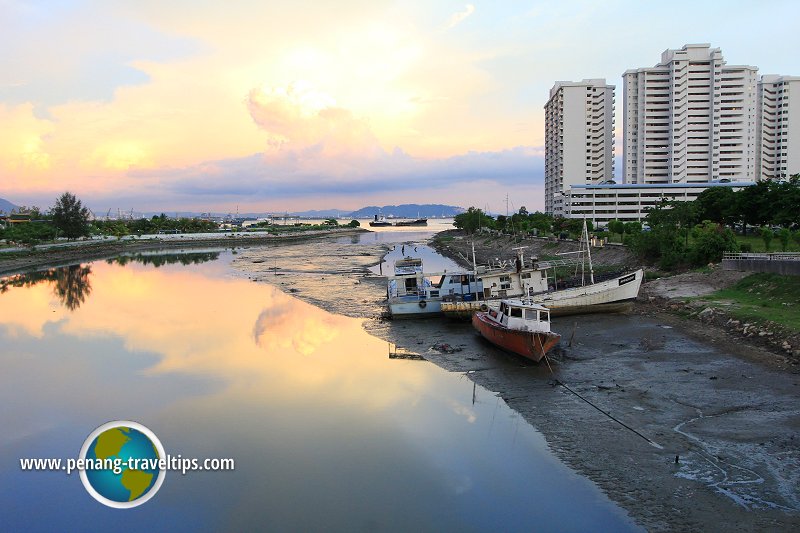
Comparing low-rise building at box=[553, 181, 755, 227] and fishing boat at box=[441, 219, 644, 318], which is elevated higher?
low-rise building at box=[553, 181, 755, 227]

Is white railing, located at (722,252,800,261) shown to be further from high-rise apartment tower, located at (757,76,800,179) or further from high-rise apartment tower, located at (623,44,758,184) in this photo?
high-rise apartment tower, located at (757,76,800,179)

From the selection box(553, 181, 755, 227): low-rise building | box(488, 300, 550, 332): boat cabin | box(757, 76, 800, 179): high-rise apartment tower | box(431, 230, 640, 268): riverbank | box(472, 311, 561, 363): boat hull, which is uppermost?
box(757, 76, 800, 179): high-rise apartment tower

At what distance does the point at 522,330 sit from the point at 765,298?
15.3 metres

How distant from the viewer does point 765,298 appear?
2988 centimetres

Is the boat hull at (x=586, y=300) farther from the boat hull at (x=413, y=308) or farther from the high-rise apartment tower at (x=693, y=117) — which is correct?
the high-rise apartment tower at (x=693, y=117)

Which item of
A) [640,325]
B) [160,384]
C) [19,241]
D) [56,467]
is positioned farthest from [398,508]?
[19,241]

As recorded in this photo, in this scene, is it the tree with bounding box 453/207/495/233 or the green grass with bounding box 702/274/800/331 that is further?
the tree with bounding box 453/207/495/233

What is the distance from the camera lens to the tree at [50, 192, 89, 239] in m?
111

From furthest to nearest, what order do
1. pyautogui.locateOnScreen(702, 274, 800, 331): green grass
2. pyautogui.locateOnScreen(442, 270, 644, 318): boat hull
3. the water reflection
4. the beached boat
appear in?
the water reflection < the beached boat < pyautogui.locateOnScreen(442, 270, 644, 318): boat hull < pyautogui.locateOnScreen(702, 274, 800, 331): green grass

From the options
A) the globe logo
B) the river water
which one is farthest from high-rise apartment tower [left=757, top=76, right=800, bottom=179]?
the globe logo

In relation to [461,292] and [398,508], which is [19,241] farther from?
[398,508]

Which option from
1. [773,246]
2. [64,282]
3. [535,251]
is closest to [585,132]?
[535,251]

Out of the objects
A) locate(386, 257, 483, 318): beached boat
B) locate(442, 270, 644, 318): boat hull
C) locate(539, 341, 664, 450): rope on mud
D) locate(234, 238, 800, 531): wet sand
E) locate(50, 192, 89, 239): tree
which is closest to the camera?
locate(234, 238, 800, 531): wet sand

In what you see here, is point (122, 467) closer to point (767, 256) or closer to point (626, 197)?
point (767, 256)
